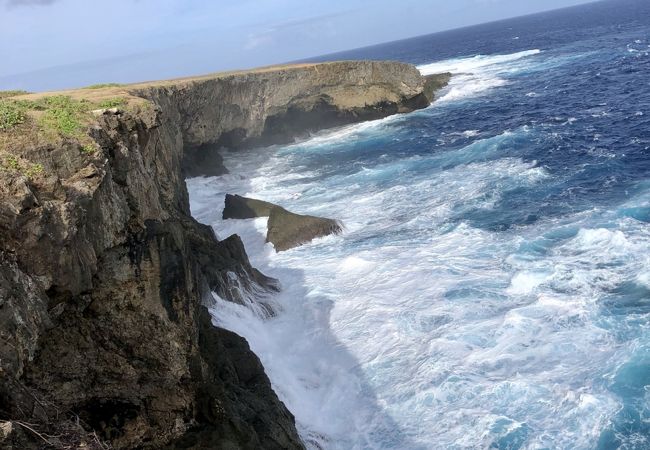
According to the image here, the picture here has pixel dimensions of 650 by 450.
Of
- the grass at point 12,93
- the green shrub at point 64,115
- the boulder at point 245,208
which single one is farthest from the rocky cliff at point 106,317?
the boulder at point 245,208

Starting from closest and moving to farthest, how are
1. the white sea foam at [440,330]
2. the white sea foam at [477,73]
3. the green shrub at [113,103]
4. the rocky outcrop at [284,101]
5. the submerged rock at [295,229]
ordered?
the green shrub at [113,103]
the white sea foam at [440,330]
the submerged rock at [295,229]
the rocky outcrop at [284,101]
the white sea foam at [477,73]

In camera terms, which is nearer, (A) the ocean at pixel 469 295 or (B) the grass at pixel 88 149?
(B) the grass at pixel 88 149

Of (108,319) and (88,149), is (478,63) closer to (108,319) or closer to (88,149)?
(88,149)

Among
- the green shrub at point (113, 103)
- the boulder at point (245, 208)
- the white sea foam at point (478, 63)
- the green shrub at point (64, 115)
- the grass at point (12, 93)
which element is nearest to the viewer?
the green shrub at point (64, 115)

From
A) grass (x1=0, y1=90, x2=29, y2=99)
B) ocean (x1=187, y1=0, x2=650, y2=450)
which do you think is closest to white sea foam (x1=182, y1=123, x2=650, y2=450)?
ocean (x1=187, y1=0, x2=650, y2=450)

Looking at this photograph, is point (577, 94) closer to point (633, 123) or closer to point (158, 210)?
point (633, 123)

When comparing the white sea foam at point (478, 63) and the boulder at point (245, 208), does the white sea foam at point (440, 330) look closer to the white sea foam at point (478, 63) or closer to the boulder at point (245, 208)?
the boulder at point (245, 208)
